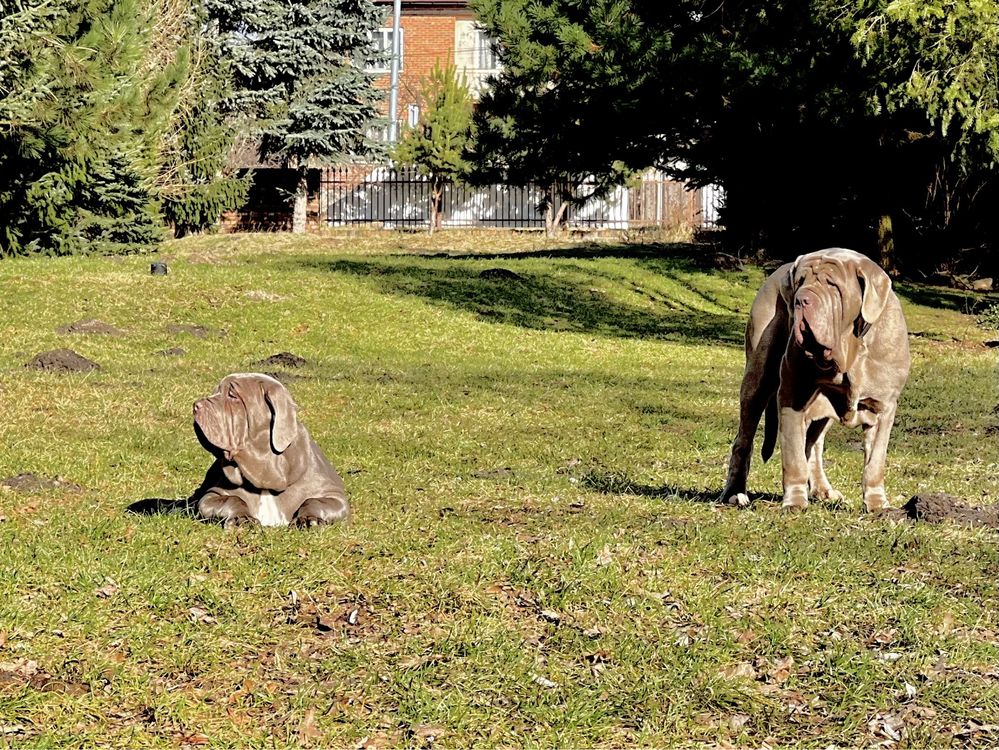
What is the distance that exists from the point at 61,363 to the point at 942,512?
1176cm

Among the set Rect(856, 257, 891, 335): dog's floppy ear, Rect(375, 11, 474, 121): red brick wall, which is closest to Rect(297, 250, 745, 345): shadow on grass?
Rect(856, 257, 891, 335): dog's floppy ear

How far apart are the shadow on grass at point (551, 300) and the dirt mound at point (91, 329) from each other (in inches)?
236

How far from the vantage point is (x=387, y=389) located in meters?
15.9

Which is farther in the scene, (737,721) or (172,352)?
(172,352)

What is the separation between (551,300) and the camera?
25.8 meters

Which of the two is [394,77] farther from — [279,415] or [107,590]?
[107,590]

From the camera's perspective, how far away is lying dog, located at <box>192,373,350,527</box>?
23.8ft

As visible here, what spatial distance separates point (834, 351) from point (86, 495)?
5.08 m

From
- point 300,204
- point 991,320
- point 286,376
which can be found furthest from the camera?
point 300,204

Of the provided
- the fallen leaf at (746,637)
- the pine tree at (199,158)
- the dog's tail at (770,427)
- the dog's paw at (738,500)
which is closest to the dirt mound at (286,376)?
the dog's paw at (738,500)

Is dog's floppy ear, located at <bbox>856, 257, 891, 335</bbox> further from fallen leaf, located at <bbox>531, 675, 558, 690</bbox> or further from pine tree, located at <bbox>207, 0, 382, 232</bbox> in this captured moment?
pine tree, located at <bbox>207, 0, 382, 232</bbox>

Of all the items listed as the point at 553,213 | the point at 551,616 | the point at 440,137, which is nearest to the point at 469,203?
the point at 553,213

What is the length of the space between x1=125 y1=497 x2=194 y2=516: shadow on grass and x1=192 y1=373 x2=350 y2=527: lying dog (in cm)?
13

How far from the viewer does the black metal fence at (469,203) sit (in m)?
48.1
